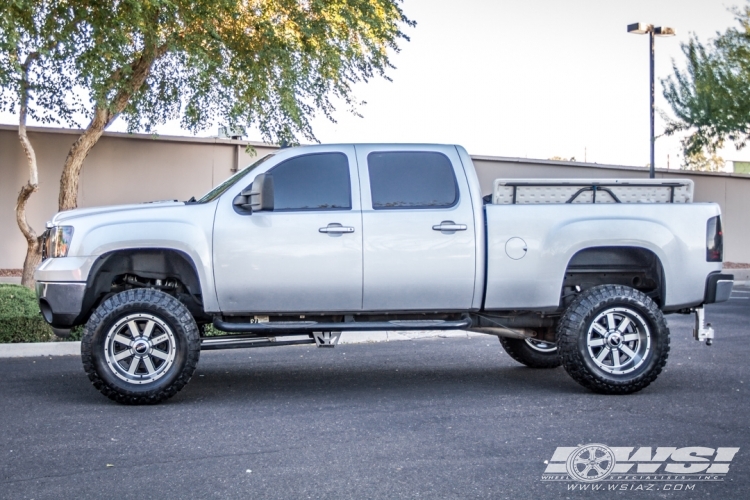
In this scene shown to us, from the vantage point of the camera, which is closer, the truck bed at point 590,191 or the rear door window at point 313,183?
the rear door window at point 313,183

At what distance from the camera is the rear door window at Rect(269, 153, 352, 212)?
8.35 m

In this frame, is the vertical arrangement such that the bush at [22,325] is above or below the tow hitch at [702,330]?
below

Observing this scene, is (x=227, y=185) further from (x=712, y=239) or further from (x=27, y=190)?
(x=27, y=190)

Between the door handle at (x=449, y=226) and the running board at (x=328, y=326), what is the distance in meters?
0.80

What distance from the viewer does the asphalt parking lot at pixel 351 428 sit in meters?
5.40

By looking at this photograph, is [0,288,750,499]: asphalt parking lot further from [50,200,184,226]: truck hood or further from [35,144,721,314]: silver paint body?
[50,200,184,226]: truck hood

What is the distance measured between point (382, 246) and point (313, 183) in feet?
2.70

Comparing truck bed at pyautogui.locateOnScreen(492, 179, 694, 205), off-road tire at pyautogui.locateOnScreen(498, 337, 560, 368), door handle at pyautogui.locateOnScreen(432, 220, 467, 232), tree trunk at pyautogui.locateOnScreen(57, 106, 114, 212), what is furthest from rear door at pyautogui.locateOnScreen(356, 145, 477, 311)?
tree trunk at pyautogui.locateOnScreen(57, 106, 114, 212)

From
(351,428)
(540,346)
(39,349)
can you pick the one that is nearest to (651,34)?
(540,346)

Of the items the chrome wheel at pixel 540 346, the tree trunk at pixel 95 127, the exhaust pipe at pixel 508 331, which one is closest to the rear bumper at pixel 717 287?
the exhaust pipe at pixel 508 331

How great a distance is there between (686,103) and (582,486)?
3301cm

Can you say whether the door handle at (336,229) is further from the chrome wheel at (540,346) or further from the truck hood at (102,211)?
the chrome wheel at (540,346)

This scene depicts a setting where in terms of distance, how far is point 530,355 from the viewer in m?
9.96

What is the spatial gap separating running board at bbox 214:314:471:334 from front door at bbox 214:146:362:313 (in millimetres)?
128
